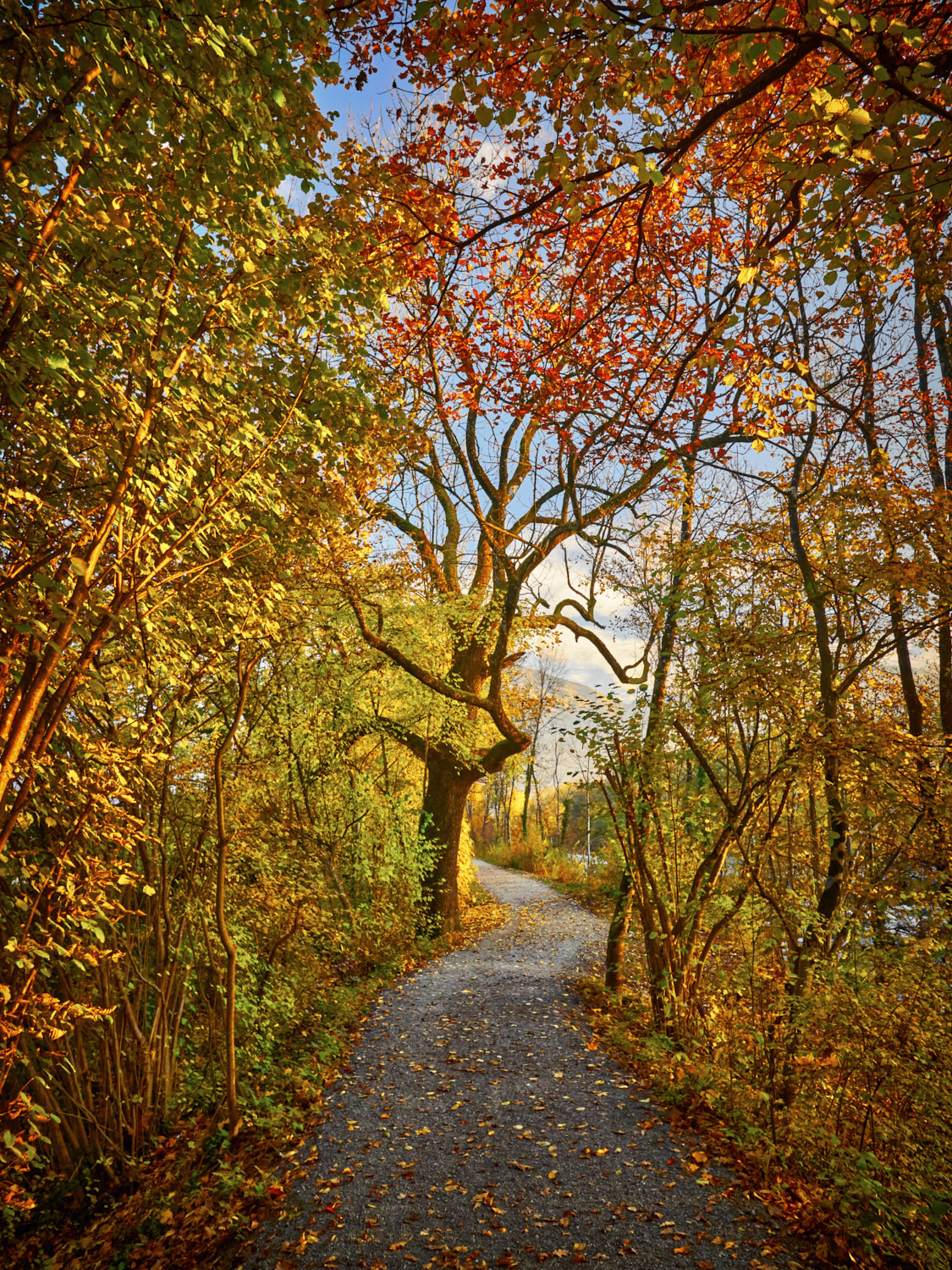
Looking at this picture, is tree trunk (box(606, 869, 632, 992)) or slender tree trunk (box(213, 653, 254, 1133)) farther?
tree trunk (box(606, 869, 632, 992))

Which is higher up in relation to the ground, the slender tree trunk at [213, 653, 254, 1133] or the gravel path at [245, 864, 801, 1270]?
the slender tree trunk at [213, 653, 254, 1133]

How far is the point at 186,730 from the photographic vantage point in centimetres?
445

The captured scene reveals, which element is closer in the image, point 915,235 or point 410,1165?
point 915,235

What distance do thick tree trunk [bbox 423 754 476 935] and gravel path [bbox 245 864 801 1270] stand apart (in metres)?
4.11

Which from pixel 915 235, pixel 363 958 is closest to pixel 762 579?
pixel 915 235

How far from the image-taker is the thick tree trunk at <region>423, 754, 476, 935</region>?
11.1 m

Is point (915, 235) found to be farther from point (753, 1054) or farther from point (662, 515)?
point (753, 1054)

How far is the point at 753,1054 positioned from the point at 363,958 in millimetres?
5162

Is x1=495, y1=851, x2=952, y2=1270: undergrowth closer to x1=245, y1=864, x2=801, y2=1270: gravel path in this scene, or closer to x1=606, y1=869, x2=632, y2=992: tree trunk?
x1=245, y1=864, x2=801, y2=1270: gravel path

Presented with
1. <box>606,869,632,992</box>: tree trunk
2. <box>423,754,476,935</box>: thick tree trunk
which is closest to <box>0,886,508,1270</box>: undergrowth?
<box>606,869,632,992</box>: tree trunk

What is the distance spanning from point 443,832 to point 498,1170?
7.22 m

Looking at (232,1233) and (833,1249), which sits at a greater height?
(833,1249)

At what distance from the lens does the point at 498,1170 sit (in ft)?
13.4

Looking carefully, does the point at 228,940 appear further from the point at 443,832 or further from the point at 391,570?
the point at 443,832
